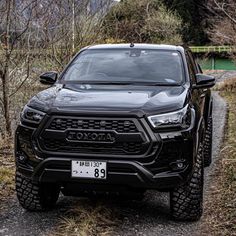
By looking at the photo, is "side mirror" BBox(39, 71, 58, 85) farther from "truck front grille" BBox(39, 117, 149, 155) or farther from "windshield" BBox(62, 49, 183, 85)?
"truck front grille" BBox(39, 117, 149, 155)

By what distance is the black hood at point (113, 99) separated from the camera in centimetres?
466

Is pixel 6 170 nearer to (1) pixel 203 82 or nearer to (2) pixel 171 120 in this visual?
(1) pixel 203 82

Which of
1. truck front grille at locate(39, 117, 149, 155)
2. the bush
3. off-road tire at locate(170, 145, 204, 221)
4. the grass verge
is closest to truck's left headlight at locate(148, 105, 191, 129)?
truck front grille at locate(39, 117, 149, 155)

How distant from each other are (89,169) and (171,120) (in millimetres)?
862

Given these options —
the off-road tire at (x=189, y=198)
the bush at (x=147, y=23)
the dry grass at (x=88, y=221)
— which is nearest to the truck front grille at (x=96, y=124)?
the off-road tire at (x=189, y=198)

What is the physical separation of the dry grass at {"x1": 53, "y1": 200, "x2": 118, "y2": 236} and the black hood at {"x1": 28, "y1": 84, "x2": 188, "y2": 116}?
1110 millimetres

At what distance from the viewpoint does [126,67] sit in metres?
6.02

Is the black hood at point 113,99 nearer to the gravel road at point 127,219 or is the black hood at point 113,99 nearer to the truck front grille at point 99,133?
the truck front grille at point 99,133

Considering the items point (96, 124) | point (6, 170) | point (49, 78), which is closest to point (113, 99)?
point (96, 124)

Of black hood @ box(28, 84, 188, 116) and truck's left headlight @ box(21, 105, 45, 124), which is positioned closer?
black hood @ box(28, 84, 188, 116)

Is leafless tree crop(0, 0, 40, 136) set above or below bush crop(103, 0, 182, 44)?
above

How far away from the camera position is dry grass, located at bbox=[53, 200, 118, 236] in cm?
470

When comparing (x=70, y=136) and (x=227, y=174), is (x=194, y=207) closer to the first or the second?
(x=70, y=136)

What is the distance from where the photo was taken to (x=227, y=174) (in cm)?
689
